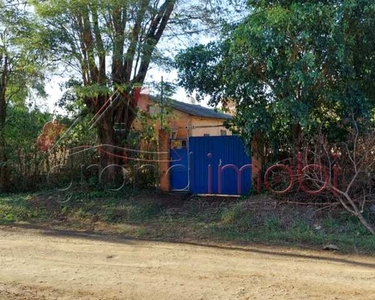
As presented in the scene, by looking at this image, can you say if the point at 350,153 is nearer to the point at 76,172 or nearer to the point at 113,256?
the point at 113,256

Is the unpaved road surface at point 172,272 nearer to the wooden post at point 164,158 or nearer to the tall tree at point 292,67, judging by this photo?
the tall tree at point 292,67

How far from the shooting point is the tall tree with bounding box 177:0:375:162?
9.82m

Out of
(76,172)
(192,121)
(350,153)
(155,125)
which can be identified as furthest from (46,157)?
(350,153)

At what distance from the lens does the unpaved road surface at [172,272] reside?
595 cm

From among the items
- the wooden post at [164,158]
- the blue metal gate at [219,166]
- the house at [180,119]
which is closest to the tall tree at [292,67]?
the blue metal gate at [219,166]

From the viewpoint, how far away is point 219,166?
1338 cm

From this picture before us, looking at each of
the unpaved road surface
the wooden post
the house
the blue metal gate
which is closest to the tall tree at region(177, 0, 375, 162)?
the blue metal gate

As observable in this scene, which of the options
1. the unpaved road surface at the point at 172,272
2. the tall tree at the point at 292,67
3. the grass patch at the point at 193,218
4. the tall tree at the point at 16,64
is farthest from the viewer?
the tall tree at the point at 16,64

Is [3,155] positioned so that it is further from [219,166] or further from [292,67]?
[292,67]

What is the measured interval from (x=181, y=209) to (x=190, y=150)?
7.10 feet

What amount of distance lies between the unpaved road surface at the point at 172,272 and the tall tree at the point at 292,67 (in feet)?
11.7

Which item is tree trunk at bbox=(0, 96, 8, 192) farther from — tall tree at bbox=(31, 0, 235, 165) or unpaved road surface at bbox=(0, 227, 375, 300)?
unpaved road surface at bbox=(0, 227, 375, 300)

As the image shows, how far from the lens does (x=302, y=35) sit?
32.4 feet

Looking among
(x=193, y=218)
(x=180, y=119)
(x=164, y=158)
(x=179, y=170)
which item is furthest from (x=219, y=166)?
(x=180, y=119)
